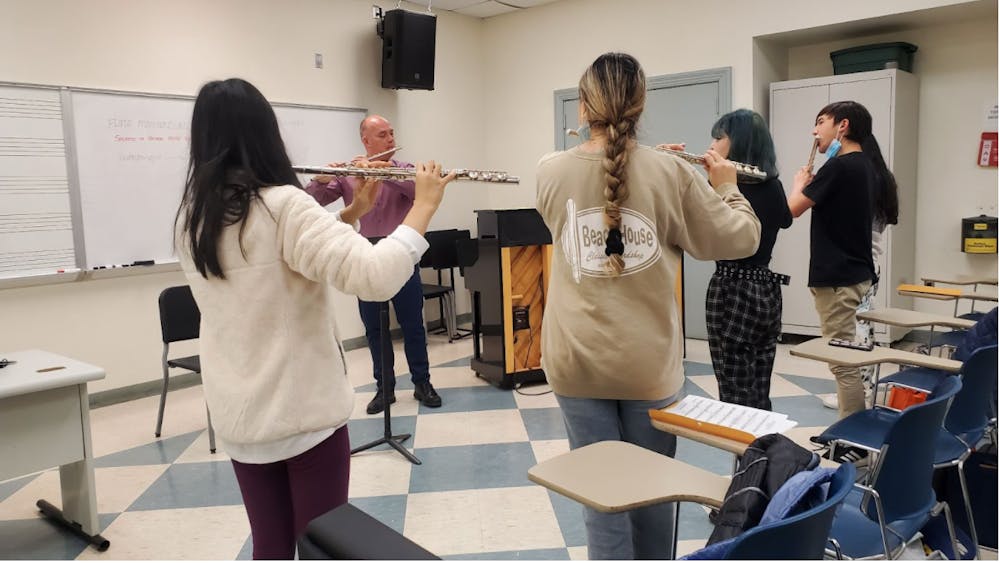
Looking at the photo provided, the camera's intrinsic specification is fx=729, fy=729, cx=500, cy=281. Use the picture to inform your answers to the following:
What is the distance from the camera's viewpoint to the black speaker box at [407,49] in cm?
540

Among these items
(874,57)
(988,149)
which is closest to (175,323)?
(874,57)

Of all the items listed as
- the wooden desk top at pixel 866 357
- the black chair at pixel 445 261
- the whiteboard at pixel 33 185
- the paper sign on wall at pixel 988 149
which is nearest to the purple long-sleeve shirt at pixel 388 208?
the whiteboard at pixel 33 185

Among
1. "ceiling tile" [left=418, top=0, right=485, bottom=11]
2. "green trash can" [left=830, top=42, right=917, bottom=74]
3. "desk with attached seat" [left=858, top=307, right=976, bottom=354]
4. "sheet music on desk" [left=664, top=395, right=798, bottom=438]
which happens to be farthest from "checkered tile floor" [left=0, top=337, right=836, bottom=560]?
"ceiling tile" [left=418, top=0, right=485, bottom=11]

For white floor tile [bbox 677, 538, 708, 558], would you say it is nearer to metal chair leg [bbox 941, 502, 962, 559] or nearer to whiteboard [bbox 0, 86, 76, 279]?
metal chair leg [bbox 941, 502, 962, 559]

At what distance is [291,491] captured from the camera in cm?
153

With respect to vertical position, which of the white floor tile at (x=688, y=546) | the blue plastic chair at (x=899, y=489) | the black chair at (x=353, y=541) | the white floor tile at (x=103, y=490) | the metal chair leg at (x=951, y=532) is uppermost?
the black chair at (x=353, y=541)

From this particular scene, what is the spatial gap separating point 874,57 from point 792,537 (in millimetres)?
4863

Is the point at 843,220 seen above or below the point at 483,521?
above

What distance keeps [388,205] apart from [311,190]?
1.65 ft

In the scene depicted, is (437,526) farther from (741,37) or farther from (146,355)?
(741,37)

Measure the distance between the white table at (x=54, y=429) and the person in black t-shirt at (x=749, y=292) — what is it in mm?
2176

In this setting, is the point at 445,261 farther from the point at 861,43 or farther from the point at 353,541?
the point at 353,541

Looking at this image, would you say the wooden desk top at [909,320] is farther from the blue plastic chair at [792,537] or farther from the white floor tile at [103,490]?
the white floor tile at [103,490]

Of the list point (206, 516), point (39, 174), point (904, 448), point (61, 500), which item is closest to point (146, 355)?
point (39, 174)
